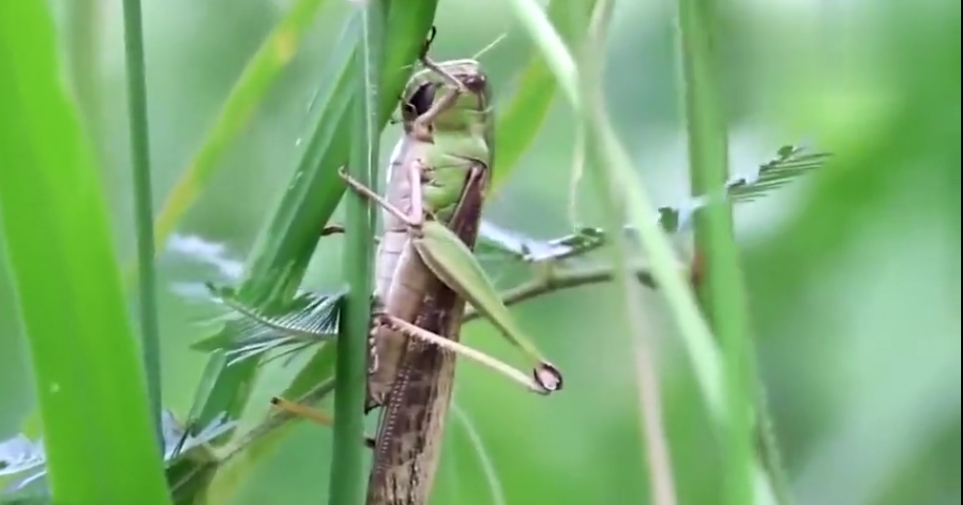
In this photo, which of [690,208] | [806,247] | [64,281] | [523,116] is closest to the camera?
[64,281]

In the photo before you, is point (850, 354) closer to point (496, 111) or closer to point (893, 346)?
point (893, 346)

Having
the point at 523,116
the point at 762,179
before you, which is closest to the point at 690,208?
the point at 762,179

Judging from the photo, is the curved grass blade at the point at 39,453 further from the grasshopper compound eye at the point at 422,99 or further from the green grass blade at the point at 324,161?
the grasshopper compound eye at the point at 422,99

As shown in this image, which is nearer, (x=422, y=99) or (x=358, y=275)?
(x=358, y=275)

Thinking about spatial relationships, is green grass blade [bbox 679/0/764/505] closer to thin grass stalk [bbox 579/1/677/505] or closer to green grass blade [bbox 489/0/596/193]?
thin grass stalk [bbox 579/1/677/505]

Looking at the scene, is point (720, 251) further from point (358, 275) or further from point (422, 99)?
point (422, 99)

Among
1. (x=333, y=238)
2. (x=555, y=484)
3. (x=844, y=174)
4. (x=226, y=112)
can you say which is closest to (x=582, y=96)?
(x=333, y=238)

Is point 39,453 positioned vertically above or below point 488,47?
below

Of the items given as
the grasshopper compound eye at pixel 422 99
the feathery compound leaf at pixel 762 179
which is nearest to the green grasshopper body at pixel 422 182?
the grasshopper compound eye at pixel 422 99
